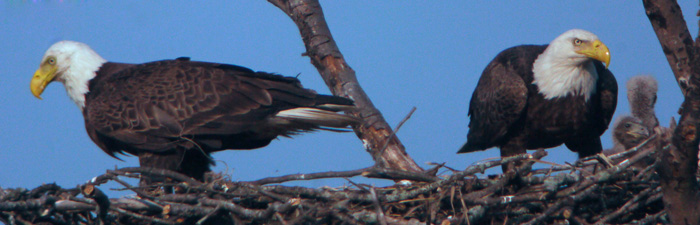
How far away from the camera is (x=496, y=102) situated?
5.52 m

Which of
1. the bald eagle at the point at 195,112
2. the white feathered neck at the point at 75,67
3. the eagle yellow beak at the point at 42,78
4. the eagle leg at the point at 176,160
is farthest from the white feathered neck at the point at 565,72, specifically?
the eagle yellow beak at the point at 42,78

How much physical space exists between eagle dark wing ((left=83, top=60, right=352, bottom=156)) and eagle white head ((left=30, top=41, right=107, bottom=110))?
27cm

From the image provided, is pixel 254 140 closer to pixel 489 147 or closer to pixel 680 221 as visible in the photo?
pixel 489 147

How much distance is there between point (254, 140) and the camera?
4887 millimetres

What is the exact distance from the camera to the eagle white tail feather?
4676 millimetres

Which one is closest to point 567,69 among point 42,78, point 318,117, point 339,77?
point 339,77

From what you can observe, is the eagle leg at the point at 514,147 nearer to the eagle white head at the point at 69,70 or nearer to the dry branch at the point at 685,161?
the dry branch at the point at 685,161

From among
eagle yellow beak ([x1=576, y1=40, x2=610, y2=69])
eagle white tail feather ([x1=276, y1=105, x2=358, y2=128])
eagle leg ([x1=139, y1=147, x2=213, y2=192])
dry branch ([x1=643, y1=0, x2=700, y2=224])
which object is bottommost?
dry branch ([x1=643, y1=0, x2=700, y2=224])

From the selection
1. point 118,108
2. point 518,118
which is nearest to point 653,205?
point 518,118

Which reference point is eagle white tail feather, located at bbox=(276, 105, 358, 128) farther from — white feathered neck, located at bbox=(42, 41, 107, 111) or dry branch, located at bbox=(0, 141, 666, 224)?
white feathered neck, located at bbox=(42, 41, 107, 111)

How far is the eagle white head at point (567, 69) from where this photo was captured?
5316mm

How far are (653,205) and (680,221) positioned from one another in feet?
2.83

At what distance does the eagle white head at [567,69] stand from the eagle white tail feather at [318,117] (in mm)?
1645

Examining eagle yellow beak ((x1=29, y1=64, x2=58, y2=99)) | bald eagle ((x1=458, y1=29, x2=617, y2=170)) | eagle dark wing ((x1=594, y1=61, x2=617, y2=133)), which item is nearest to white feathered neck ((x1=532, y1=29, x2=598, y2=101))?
bald eagle ((x1=458, y1=29, x2=617, y2=170))
